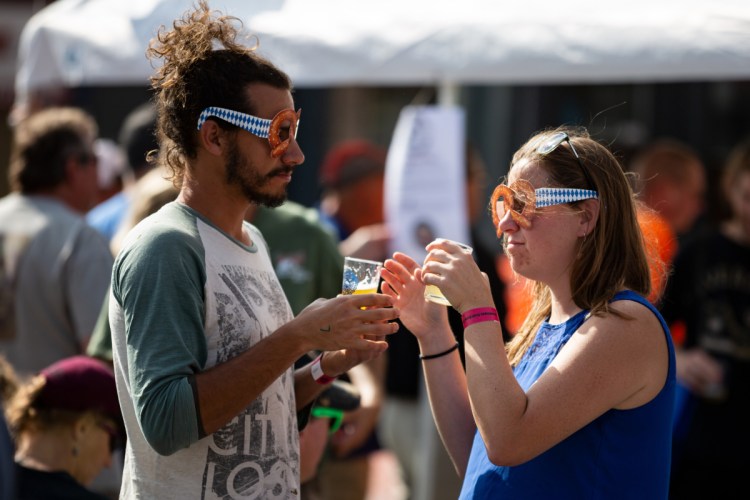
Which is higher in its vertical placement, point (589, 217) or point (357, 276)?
point (589, 217)

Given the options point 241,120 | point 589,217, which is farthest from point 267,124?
point 589,217

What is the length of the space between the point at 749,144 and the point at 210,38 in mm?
3929

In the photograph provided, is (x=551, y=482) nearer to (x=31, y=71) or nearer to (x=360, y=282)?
(x=360, y=282)

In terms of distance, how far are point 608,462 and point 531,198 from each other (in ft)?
2.27

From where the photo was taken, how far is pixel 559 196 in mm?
2648

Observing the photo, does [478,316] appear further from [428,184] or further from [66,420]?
[428,184]

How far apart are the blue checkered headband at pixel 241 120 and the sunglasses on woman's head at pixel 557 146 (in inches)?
28.7

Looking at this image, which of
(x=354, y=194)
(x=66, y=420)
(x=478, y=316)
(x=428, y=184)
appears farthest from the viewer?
(x=354, y=194)

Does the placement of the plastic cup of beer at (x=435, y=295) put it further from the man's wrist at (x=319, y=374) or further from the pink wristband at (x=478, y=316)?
the man's wrist at (x=319, y=374)

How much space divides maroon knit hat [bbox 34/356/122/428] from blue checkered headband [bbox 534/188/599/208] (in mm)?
1639

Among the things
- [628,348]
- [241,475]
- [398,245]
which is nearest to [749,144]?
[398,245]

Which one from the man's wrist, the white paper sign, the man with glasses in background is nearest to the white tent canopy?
the white paper sign

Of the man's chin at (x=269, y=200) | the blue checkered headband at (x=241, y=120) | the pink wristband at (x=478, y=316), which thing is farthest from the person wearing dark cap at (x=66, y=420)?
the pink wristband at (x=478, y=316)

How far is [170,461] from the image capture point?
8.06ft
